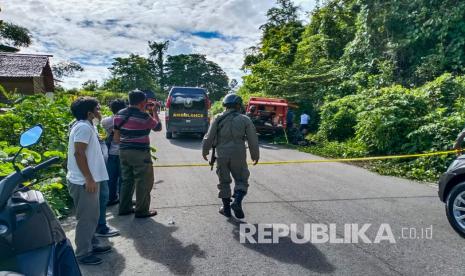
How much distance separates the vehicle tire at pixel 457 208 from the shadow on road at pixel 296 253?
75.5 inches

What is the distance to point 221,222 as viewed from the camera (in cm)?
542

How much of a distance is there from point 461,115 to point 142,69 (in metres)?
68.4

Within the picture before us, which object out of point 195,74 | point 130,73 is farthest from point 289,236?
point 195,74

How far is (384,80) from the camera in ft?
54.5

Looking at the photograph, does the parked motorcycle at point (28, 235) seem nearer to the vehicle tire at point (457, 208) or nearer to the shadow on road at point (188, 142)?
the vehicle tire at point (457, 208)

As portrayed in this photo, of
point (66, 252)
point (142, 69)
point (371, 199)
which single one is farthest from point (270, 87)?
point (142, 69)

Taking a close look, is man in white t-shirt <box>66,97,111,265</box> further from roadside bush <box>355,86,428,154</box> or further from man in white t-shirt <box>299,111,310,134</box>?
man in white t-shirt <box>299,111,310,134</box>

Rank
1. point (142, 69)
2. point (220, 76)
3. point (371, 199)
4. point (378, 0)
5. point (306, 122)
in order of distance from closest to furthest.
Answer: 1. point (371, 199)
2. point (378, 0)
3. point (306, 122)
4. point (142, 69)
5. point (220, 76)

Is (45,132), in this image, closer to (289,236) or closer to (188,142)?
(289,236)

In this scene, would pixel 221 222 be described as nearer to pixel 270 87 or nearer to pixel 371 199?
pixel 371 199

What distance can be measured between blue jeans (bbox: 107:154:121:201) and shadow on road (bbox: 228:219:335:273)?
2658mm

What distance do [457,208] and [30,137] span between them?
488cm

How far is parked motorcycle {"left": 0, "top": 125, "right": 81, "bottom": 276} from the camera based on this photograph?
2018 mm

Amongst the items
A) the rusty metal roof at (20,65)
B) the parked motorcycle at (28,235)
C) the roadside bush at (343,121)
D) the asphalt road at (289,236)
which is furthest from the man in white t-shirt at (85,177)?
the rusty metal roof at (20,65)
